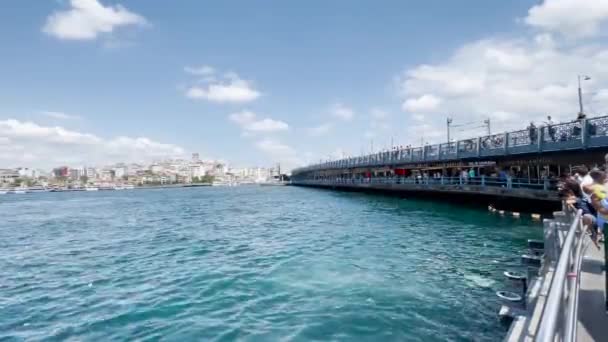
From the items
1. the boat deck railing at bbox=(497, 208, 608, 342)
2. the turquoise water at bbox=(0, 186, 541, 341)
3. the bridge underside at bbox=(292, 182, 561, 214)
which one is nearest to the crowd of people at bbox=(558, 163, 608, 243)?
the boat deck railing at bbox=(497, 208, 608, 342)

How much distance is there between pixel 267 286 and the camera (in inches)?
388

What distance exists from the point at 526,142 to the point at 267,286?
22.4 metres

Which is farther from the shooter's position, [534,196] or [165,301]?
[534,196]

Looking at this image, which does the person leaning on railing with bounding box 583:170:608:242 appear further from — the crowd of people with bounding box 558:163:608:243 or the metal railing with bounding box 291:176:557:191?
the metal railing with bounding box 291:176:557:191

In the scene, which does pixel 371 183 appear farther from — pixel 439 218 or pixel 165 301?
pixel 165 301

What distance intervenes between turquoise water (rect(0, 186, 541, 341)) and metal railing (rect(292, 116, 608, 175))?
5.76m

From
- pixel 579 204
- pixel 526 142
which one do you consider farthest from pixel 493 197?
pixel 579 204

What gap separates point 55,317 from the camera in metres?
8.33

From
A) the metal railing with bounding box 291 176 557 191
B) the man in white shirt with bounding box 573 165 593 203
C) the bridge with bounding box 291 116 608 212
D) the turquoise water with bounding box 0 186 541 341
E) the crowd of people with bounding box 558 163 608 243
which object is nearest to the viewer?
the crowd of people with bounding box 558 163 608 243

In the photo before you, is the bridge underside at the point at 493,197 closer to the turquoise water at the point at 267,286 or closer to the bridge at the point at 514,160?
the bridge at the point at 514,160

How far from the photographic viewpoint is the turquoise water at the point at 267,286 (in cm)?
716

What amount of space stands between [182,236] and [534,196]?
72.3 feet

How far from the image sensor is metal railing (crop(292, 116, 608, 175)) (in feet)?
63.2

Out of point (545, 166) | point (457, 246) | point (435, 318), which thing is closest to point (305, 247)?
point (457, 246)
